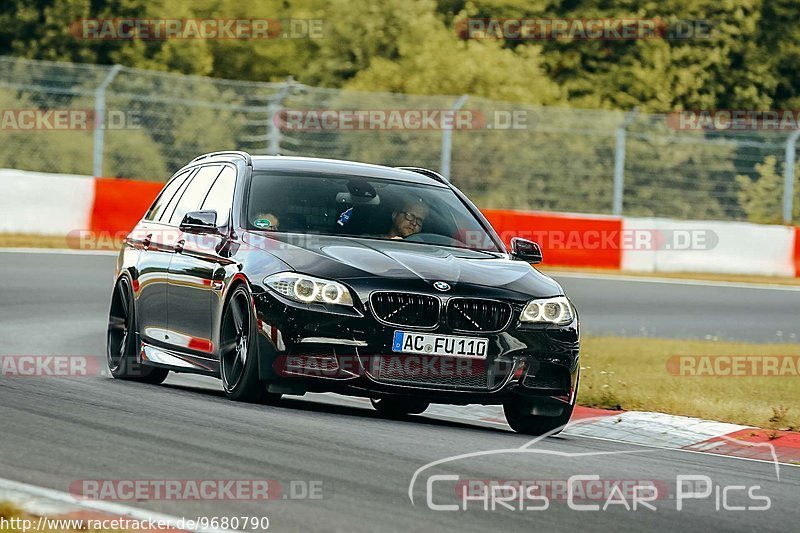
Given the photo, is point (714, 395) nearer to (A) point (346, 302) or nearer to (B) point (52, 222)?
(A) point (346, 302)

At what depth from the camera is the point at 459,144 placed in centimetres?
2988

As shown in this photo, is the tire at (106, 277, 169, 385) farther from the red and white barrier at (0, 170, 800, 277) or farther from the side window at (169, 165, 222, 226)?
the red and white barrier at (0, 170, 800, 277)

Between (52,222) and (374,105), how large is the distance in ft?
24.1

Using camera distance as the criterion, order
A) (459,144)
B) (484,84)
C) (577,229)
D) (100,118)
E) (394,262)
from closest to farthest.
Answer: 1. (394,262)
2. (100,118)
3. (577,229)
4. (459,144)
5. (484,84)

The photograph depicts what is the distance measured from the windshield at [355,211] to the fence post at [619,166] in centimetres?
1816

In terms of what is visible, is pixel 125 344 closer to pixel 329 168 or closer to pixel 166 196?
pixel 166 196

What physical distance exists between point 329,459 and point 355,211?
287 centimetres

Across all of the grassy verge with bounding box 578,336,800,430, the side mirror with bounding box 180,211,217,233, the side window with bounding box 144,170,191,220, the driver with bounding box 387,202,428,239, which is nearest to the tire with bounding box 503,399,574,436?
the driver with bounding box 387,202,428,239

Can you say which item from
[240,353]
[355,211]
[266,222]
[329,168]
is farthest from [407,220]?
[240,353]

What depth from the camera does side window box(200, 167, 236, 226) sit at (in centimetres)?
1009

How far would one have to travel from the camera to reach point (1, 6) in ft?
134

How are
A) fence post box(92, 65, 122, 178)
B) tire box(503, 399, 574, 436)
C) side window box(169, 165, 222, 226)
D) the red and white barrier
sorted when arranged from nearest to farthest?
1. tire box(503, 399, 574, 436)
2. side window box(169, 165, 222, 226)
3. the red and white barrier
4. fence post box(92, 65, 122, 178)

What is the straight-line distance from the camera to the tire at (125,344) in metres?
11.1

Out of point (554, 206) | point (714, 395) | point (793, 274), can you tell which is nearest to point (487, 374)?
point (714, 395)
